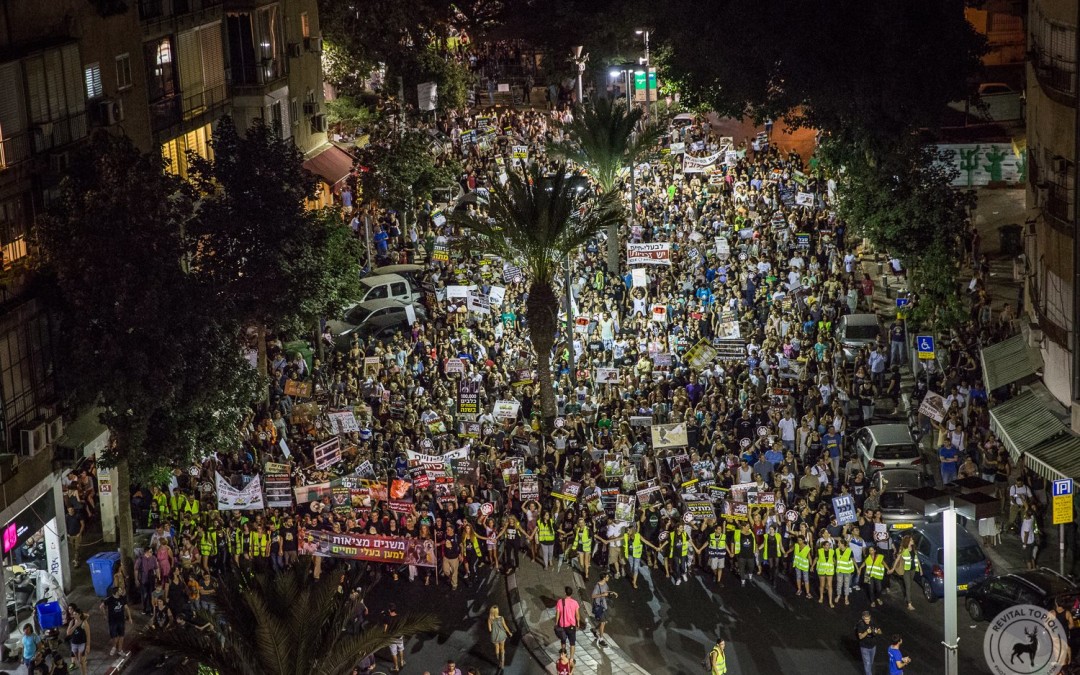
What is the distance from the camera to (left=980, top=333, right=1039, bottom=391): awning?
102 feet

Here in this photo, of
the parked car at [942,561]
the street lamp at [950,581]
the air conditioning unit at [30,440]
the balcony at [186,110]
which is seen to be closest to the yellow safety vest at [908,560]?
the parked car at [942,561]

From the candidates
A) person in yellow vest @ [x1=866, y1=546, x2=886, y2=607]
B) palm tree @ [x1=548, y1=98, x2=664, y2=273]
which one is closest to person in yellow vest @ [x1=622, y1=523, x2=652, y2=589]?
person in yellow vest @ [x1=866, y1=546, x2=886, y2=607]

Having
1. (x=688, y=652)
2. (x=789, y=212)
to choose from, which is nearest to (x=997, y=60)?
(x=789, y=212)

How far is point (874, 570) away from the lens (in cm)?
2653

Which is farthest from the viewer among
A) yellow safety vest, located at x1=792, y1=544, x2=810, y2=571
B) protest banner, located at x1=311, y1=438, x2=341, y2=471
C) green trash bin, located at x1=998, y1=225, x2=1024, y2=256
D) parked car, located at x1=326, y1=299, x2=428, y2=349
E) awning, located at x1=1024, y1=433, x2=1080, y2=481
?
green trash bin, located at x1=998, y1=225, x2=1024, y2=256

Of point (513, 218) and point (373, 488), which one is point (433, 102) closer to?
point (513, 218)

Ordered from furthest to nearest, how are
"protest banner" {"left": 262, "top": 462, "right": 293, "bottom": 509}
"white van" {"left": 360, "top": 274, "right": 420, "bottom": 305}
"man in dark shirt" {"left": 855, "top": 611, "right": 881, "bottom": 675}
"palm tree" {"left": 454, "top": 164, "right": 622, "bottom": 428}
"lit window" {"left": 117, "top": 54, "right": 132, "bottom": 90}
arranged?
"white van" {"left": 360, "top": 274, "right": 420, "bottom": 305} → "palm tree" {"left": 454, "top": 164, "right": 622, "bottom": 428} → "lit window" {"left": 117, "top": 54, "right": 132, "bottom": 90} → "protest banner" {"left": 262, "top": 462, "right": 293, "bottom": 509} → "man in dark shirt" {"left": 855, "top": 611, "right": 881, "bottom": 675}

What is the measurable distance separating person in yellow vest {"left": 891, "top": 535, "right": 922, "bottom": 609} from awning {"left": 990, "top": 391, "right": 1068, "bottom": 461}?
127 inches

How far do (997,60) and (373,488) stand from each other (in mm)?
36939

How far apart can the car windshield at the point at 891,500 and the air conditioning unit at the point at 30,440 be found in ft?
53.6

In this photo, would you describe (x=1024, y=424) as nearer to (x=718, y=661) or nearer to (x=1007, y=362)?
(x=1007, y=362)

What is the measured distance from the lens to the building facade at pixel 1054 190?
2766cm

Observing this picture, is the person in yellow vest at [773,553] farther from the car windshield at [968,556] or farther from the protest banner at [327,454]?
the protest banner at [327,454]

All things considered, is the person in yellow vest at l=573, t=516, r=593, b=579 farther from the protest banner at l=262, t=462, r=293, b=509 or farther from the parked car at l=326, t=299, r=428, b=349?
the parked car at l=326, t=299, r=428, b=349
